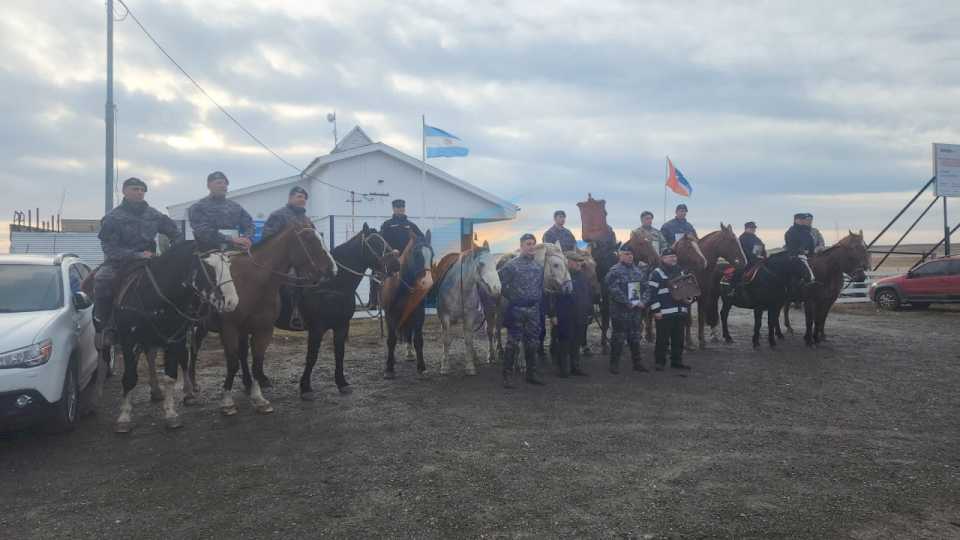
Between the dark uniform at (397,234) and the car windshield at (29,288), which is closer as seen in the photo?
the car windshield at (29,288)

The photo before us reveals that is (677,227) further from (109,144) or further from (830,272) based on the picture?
(109,144)

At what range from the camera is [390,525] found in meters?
4.34

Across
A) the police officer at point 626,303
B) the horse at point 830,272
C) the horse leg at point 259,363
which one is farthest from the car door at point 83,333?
the horse at point 830,272

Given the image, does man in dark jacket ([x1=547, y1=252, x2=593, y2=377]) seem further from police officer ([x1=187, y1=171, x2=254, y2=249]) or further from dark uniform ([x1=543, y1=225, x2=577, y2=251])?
police officer ([x1=187, y1=171, x2=254, y2=249])

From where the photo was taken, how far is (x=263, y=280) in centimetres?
732

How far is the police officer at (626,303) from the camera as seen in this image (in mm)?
9859

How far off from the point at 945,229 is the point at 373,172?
23726mm

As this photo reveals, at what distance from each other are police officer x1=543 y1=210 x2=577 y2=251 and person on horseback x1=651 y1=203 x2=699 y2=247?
2.23 meters

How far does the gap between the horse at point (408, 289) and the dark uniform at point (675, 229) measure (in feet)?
19.2

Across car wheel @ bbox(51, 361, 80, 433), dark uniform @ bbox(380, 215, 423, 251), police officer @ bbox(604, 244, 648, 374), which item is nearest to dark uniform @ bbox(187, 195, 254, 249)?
car wheel @ bbox(51, 361, 80, 433)

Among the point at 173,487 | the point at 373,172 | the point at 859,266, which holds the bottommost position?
the point at 173,487

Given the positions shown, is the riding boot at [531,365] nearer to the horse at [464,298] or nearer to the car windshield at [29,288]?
the horse at [464,298]

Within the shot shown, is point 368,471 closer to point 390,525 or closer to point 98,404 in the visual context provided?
point 390,525

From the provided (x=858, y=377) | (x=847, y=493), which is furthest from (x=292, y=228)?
(x=858, y=377)
